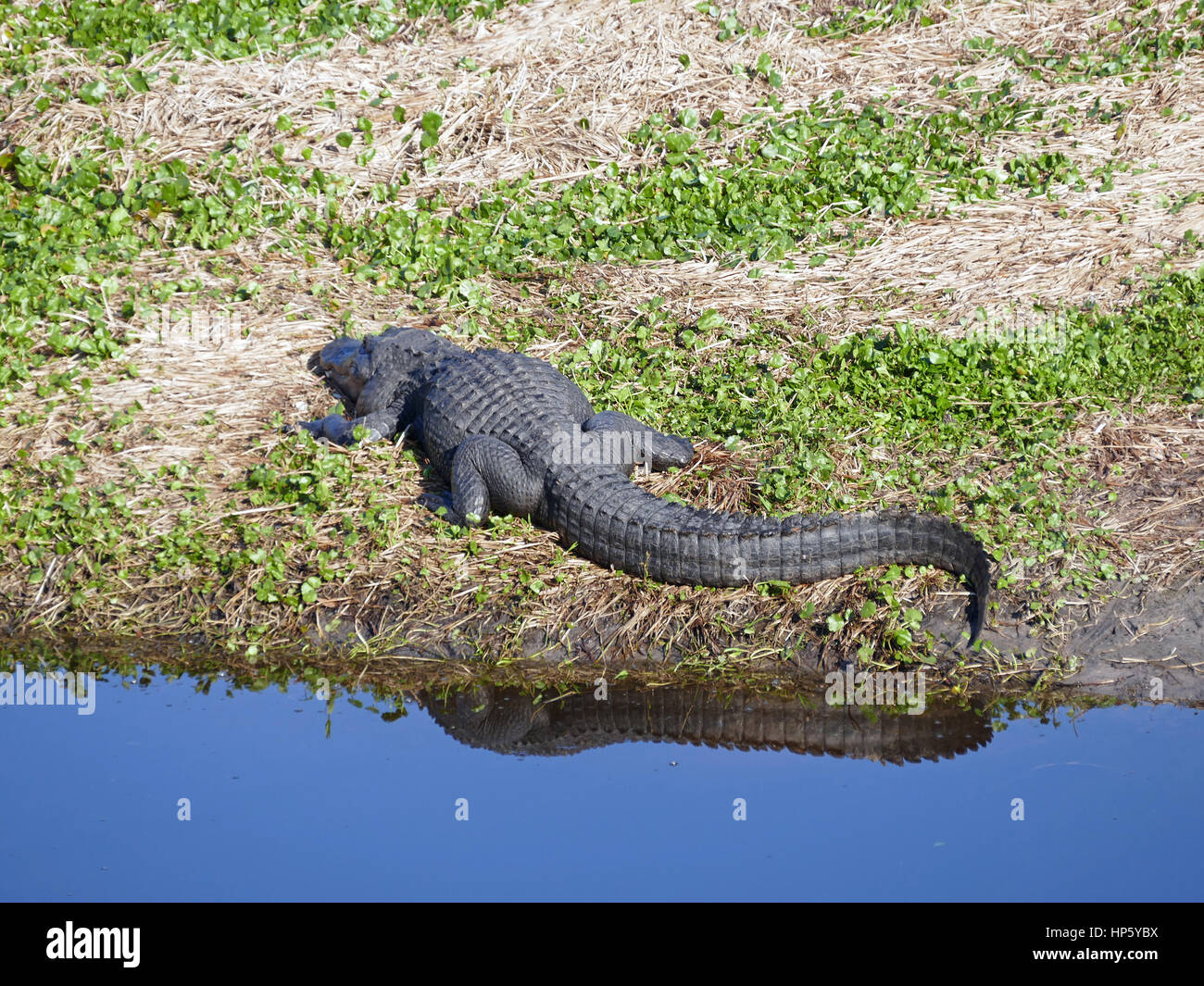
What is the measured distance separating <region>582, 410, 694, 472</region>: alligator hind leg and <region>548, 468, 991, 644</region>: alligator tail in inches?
19.1

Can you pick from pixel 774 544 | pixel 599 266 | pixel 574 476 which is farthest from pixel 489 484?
pixel 599 266

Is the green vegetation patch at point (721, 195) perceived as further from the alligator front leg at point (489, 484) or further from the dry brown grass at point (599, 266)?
the alligator front leg at point (489, 484)

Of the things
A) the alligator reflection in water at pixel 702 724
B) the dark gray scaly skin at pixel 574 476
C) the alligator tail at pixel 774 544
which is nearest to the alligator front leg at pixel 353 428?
the dark gray scaly skin at pixel 574 476

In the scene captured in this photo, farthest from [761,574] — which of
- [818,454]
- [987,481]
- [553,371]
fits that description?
[553,371]

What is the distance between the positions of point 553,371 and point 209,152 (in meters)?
3.66

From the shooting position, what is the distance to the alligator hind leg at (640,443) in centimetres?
558

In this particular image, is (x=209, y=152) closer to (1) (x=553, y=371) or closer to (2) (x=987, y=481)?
(1) (x=553, y=371)

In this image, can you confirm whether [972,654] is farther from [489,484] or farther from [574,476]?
[489,484]

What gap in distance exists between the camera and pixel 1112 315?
6.45m

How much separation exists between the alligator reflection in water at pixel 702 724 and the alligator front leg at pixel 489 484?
1019mm

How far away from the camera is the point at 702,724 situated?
14.7 ft

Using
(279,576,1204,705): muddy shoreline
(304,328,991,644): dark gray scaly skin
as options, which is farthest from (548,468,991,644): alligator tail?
(279,576,1204,705): muddy shoreline

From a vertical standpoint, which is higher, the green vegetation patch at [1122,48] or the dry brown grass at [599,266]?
the green vegetation patch at [1122,48]

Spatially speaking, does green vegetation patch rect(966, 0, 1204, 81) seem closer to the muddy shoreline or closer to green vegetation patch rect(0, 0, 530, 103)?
green vegetation patch rect(0, 0, 530, 103)
